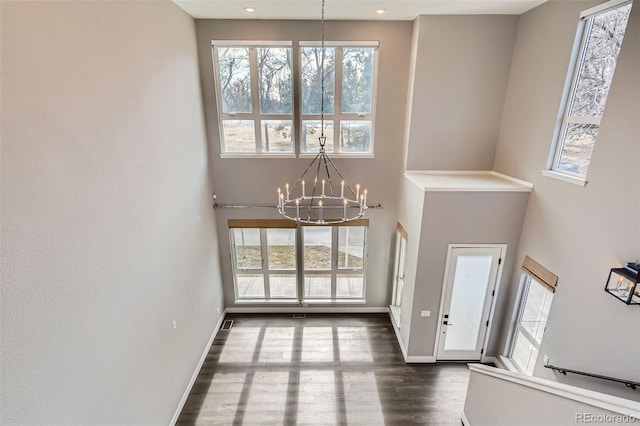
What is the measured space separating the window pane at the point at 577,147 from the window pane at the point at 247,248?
5147mm

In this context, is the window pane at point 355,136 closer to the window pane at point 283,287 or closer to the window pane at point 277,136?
the window pane at point 277,136

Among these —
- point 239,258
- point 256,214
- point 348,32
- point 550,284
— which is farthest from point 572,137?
point 239,258

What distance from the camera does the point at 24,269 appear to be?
1.92 meters

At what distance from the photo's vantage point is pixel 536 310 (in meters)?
4.33

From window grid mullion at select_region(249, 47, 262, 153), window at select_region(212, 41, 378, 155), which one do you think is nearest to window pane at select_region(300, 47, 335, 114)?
window at select_region(212, 41, 378, 155)

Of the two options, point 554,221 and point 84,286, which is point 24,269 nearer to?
point 84,286

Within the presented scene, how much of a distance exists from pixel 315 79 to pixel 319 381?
513cm

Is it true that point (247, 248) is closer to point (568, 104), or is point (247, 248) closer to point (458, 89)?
point (458, 89)

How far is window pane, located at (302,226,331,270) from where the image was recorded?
6176mm

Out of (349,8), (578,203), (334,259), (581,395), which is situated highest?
(349,8)

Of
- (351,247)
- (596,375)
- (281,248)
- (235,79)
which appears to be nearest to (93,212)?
(235,79)

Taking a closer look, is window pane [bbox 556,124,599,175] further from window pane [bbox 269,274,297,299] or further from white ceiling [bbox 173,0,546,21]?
window pane [bbox 269,274,297,299]

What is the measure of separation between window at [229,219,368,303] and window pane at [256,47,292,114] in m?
2.21

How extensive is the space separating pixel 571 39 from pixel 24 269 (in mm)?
5749
